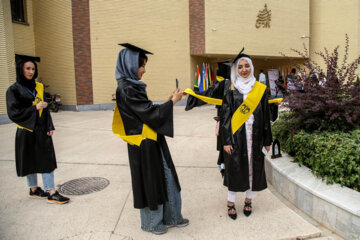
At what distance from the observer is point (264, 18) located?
16.7m

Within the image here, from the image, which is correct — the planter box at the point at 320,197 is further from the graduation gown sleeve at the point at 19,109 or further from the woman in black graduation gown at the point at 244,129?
the graduation gown sleeve at the point at 19,109

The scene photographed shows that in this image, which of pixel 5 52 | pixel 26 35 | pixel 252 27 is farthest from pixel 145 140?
pixel 252 27

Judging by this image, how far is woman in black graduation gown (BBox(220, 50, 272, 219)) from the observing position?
3.22 meters

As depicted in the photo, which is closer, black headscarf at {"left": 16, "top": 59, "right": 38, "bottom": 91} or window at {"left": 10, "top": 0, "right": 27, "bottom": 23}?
black headscarf at {"left": 16, "top": 59, "right": 38, "bottom": 91}

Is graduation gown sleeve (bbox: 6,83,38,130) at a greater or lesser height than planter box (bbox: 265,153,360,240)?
greater

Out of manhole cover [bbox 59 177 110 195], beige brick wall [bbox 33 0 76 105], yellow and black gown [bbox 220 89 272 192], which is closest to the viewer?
yellow and black gown [bbox 220 89 272 192]

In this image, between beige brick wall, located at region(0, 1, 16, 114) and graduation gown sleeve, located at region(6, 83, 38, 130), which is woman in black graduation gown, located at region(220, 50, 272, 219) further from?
beige brick wall, located at region(0, 1, 16, 114)

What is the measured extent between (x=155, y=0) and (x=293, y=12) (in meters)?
8.62

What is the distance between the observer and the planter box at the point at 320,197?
9.21 ft

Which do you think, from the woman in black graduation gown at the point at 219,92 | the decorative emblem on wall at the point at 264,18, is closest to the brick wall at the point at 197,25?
the decorative emblem on wall at the point at 264,18

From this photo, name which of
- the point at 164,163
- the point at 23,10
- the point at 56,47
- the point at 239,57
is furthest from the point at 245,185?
the point at 23,10

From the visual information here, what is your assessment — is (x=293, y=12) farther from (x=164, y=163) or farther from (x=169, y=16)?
(x=164, y=163)

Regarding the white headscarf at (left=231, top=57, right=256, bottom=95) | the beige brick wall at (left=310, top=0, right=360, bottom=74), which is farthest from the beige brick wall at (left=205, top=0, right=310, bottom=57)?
the white headscarf at (left=231, top=57, right=256, bottom=95)

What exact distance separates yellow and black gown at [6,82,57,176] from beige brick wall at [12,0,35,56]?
35.3ft
